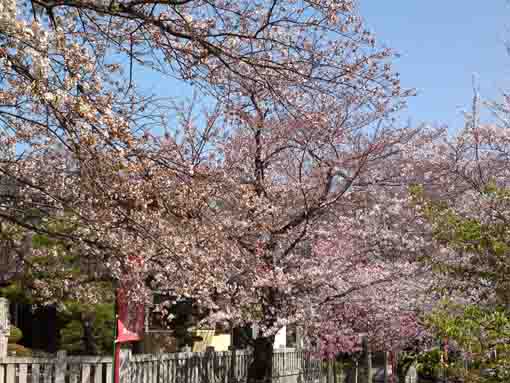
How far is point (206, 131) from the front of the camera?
12.7 m

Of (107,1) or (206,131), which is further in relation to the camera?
(206,131)

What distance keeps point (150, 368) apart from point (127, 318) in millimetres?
1687

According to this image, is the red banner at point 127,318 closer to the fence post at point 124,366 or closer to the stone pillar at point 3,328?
the fence post at point 124,366

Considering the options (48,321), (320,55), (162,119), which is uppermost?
(320,55)

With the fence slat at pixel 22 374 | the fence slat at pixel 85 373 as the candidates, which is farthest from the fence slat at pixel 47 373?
the fence slat at pixel 85 373

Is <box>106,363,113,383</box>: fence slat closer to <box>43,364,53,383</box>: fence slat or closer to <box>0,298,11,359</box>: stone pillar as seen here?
<box>43,364,53,383</box>: fence slat

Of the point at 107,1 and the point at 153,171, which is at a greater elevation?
the point at 107,1

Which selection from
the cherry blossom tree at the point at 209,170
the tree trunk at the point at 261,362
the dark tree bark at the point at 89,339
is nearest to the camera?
the cherry blossom tree at the point at 209,170

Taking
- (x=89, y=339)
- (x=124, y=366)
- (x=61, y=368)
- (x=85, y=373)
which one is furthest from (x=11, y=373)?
(x=89, y=339)

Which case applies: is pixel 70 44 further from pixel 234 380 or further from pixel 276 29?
pixel 234 380

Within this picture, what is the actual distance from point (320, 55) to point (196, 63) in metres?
1.20

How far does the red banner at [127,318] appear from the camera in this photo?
894 centimetres

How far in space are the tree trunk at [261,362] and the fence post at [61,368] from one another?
552cm

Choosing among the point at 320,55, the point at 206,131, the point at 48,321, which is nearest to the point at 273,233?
the point at 206,131
